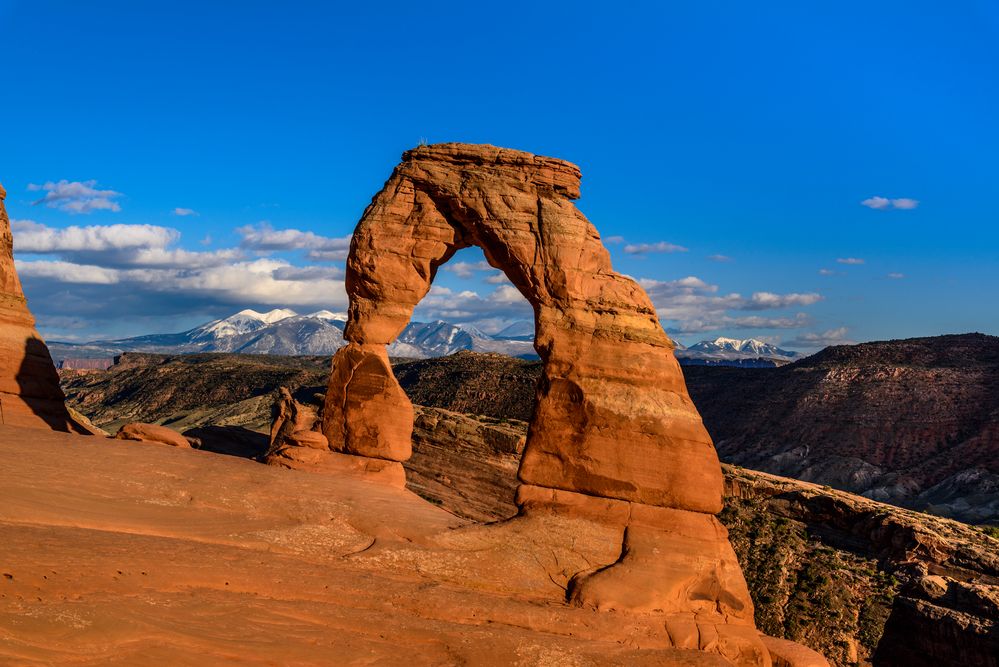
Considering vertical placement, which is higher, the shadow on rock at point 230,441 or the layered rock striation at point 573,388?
the layered rock striation at point 573,388

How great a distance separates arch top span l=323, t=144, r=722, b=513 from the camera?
20.5 metres

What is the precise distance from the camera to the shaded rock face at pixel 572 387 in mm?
18891

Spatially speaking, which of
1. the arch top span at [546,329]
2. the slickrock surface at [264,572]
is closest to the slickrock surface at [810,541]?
the arch top span at [546,329]

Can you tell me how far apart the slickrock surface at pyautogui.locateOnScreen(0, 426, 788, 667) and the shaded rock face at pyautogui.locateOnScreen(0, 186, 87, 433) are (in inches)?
237

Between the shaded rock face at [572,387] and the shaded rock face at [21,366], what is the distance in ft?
35.1

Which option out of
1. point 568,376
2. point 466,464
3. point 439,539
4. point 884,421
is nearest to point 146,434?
point 439,539

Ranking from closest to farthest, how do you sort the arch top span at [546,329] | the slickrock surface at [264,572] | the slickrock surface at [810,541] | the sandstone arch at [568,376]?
1. the slickrock surface at [264,572]
2. the sandstone arch at [568,376]
3. the arch top span at [546,329]
4. the slickrock surface at [810,541]

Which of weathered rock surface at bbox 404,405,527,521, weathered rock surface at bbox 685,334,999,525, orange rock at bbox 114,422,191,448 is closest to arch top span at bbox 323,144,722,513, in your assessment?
orange rock at bbox 114,422,191,448

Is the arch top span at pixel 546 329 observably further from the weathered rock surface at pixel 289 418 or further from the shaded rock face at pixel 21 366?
the shaded rock face at pixel 21 366

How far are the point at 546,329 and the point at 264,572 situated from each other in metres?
9.53

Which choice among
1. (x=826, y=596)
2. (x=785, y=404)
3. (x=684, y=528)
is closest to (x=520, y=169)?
(x=684, y=528)

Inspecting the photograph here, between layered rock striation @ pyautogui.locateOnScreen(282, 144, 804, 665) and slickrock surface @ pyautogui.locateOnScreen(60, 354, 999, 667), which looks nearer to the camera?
layered rock striation @ pyautogui.locateOnScreen(282, 144, 804, 665)

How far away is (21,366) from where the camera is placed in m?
28.9

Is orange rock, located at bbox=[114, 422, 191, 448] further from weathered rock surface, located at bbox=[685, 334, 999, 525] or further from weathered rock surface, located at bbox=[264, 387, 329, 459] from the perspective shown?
weathered rock surface, located at bbox=[685, 334, 999, 525]
